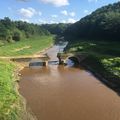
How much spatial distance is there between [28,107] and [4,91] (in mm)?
3879

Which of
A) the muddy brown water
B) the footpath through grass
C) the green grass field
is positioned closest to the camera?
the footpath through grass

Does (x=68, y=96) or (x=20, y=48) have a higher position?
(x=68, y=96)

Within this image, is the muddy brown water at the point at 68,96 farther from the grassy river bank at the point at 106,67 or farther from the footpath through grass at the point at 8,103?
the footpath through grass at the point at 8,103

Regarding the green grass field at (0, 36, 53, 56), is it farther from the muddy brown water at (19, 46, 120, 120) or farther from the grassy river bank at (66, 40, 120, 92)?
the muddy brown water at (19, 46, 120, 120)

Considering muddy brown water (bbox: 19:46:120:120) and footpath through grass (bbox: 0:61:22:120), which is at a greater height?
footpath through grass (bbox: 0:61:22:120)

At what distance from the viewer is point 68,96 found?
45688mm

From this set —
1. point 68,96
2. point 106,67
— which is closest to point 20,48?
point 106,67

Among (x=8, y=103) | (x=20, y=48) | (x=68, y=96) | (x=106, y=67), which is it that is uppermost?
(x=8, y=103)

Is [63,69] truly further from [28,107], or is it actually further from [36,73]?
[28,107]

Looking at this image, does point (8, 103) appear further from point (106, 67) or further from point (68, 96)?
point (106, 67)

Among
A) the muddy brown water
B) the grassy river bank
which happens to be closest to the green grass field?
the grassy river bank

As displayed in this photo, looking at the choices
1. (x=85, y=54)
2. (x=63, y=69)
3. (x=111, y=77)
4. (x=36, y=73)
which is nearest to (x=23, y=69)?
(x=36, y=73)

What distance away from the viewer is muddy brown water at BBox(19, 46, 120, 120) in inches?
1465

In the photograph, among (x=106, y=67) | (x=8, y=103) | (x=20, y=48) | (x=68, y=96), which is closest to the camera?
(x=8, y=103)
